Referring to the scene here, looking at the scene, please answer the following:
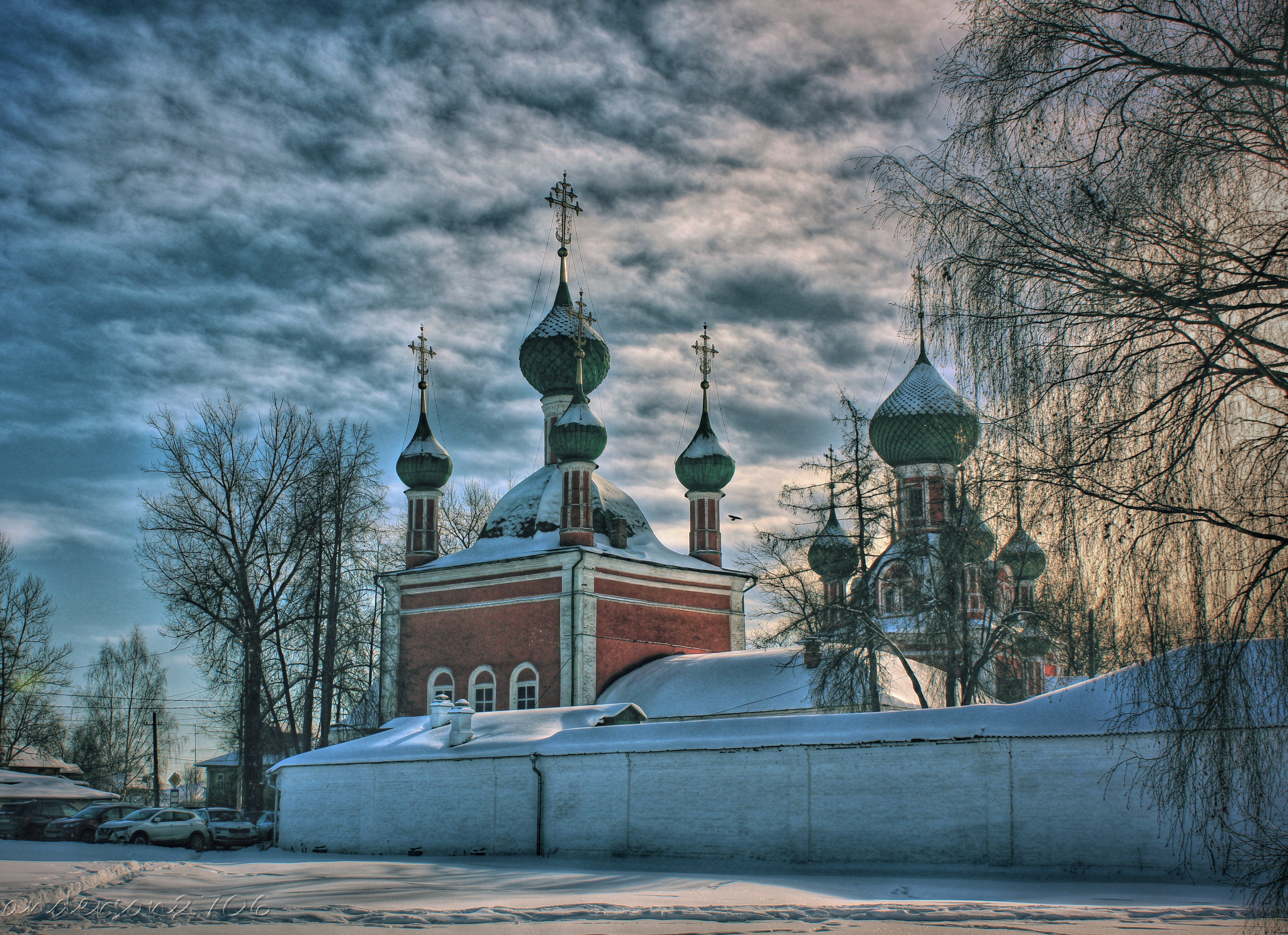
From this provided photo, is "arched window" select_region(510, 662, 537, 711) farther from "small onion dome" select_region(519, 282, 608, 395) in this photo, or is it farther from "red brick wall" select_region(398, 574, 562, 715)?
"small onion dome" select_region(519, 282, 608, 395)

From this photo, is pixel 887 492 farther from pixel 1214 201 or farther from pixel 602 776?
pixel 1214 201

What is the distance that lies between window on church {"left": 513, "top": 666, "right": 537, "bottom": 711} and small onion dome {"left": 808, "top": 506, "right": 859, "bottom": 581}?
7130 mm

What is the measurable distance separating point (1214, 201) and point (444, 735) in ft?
56.2

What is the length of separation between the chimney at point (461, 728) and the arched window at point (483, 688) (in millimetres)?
6722

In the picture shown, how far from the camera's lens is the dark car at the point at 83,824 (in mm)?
26359

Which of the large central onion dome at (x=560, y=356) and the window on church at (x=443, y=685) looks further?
the large central onion dome at (x=560, y=356)

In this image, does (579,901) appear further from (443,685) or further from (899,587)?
(443,685)

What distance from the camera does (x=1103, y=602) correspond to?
767 cm

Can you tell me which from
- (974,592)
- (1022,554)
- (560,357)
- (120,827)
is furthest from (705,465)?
(1022,554)

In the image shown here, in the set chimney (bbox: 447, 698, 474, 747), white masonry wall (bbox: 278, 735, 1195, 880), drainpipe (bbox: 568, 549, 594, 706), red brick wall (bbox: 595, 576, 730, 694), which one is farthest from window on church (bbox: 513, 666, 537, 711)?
white masonry wall (bbox: 278, 735, 1195, 880)

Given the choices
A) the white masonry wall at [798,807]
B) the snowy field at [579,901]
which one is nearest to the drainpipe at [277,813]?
the white masonry wall at [798,807]

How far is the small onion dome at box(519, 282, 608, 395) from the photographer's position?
104ft

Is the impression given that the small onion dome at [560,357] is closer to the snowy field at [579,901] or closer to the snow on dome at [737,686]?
the snow on dome at [737,686]

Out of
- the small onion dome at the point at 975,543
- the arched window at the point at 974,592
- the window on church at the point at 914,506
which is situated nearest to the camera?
the small onion dome at the point at 975,543
